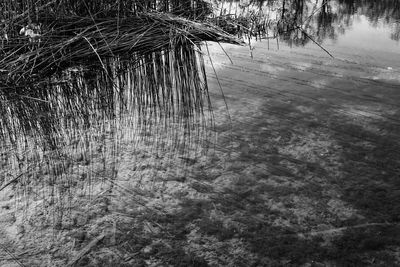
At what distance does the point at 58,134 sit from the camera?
7.39ft

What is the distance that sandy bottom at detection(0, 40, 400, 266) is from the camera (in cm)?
158

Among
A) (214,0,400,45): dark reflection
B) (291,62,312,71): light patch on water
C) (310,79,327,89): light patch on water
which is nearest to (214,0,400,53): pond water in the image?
(214,0,400,45): dark reflection

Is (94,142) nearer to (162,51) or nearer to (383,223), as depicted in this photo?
(162,51)

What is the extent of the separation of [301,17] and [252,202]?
16.3 ft

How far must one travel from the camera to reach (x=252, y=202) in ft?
6.12

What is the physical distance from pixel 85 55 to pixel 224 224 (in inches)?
72.3

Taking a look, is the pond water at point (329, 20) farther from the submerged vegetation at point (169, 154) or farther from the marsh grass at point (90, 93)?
the marsh grass at point (90, 93)

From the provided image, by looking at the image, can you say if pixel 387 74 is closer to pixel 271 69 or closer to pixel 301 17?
pixel 271 69

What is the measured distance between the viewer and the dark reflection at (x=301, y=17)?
4.80m

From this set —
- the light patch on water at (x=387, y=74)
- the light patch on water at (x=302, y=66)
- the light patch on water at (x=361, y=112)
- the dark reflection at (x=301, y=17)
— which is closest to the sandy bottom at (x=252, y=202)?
the light patch on water at (x=361, y=112)

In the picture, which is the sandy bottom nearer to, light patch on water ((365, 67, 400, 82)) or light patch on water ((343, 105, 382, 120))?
light patch on water ((343, 105, 382, 120))

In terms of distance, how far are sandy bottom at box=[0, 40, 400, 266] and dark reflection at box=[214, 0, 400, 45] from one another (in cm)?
188

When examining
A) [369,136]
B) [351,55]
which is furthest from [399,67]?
[369,136]

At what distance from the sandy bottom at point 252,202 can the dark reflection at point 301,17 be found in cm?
188
